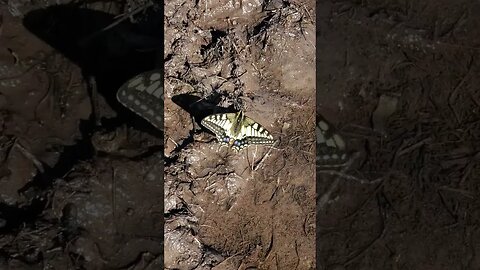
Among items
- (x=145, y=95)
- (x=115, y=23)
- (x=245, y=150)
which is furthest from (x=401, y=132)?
(x=115, y=23)

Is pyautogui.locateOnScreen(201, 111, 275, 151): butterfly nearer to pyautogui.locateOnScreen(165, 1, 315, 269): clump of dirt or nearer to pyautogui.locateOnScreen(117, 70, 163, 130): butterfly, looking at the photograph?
pyautogui.locateOnScreen(165, 1, 315, 269): clump of dirt

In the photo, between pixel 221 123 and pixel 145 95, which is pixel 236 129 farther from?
pixel 145 95

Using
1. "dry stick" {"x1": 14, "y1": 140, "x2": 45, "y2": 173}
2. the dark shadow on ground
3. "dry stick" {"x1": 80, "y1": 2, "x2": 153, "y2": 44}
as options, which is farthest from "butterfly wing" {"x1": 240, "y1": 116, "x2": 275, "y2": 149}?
"dry stick" {"x1": 14, "y1": 140, "x2": 45, "y2": 173}

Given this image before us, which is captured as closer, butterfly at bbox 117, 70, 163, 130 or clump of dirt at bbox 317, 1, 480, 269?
butterfly at bbox 117, 70, 163, 130

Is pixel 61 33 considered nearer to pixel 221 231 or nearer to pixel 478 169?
pixel 221 231

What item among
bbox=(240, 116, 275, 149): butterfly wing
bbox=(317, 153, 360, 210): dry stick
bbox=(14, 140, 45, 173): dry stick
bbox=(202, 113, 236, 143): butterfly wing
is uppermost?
bbox=(202, 113, 236, 143): butterfly wing
